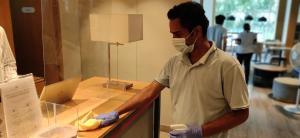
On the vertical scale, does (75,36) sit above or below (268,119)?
above

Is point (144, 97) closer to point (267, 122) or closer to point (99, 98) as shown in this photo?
point (99, 98)

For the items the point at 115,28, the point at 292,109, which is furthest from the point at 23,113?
the point at 292,109

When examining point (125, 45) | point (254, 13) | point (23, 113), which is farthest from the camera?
point (254, 13)

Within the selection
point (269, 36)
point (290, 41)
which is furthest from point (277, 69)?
point (269, 36)

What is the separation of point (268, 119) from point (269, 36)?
6.04 meters

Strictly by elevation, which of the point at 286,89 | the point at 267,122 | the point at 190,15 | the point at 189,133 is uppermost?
the point at 190,15

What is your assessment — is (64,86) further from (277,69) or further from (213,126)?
(277,69)

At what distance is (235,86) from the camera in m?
1.31

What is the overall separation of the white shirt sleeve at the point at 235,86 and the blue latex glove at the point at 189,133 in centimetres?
23

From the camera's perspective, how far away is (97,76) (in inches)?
104

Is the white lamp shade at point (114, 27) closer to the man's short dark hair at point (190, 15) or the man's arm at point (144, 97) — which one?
the man's arm at point (144, 97)

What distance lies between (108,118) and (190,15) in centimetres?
76

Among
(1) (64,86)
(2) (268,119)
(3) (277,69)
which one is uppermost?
(1) (64,86)

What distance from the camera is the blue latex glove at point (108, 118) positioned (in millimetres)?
1443
